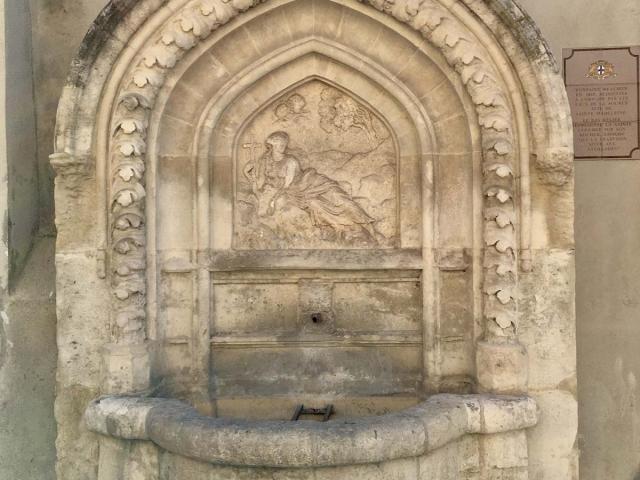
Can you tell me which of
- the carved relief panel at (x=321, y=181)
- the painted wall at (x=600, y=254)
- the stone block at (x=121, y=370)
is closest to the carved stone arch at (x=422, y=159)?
the stone block at (x=121, y=370)

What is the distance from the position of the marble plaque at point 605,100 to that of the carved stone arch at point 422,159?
1.01m

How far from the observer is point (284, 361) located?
4508mm

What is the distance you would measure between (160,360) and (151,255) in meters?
0.80

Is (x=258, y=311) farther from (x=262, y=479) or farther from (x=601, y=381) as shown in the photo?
(x=601, y=381)

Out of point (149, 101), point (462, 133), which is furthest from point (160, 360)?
point (462, 133)

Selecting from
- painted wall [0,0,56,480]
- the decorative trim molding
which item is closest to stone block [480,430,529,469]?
the decorative trim molding

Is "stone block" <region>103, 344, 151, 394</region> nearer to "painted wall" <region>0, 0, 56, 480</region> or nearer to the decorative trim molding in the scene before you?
the decorative trim molding

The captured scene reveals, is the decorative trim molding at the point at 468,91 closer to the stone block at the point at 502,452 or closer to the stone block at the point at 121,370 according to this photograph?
the stone block at the point at 121,370

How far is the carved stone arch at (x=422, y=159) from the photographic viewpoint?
3982 mm

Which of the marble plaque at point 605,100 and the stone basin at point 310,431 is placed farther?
the marble plaque at point 605,100

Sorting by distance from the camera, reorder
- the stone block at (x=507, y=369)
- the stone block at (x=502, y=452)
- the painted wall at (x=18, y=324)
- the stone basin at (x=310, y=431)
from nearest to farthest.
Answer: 1. the stone basin at (x=310, y=431)
2. the stone block at (x=502, y=452)
3. the stone block at (x=507, y=369)
4. the painted wall at (x=18, y=324)

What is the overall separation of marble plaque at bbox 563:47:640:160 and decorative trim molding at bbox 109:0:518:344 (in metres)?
1.09

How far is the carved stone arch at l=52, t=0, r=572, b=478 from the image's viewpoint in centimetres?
398

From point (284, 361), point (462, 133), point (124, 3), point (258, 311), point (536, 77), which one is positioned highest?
point (124, 3)
